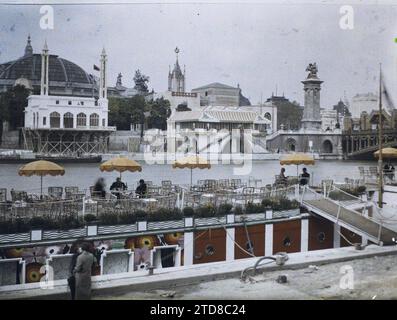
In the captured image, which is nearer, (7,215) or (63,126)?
(7,215)

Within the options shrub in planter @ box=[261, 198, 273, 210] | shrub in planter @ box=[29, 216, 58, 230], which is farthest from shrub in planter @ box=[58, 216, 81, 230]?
shrub in planter @ box=[261, 198, 273, 210]

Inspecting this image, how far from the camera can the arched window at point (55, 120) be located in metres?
6.56

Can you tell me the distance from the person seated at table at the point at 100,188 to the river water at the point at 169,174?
0.19 ft

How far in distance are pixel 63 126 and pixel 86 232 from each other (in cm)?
130

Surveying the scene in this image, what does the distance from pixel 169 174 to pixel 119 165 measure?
38.8 inches

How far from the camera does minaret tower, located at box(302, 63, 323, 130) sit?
7.00m

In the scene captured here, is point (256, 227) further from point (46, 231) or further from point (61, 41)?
point (61, 41)

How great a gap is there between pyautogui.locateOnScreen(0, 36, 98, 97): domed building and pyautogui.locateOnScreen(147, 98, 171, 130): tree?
2.47 feet

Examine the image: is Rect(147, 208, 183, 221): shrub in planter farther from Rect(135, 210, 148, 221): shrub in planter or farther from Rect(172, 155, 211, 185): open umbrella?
Rect(172, 155, 211, 185): open umbrella

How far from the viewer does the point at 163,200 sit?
725 centimetres

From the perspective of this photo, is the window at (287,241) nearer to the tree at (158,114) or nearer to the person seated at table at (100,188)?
the tree at (158,114)

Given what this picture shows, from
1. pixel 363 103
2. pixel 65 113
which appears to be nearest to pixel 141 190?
pixel 65 113

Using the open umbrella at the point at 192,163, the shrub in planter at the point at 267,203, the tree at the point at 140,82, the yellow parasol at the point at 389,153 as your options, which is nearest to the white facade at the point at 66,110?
the tree at the point at 140,82
